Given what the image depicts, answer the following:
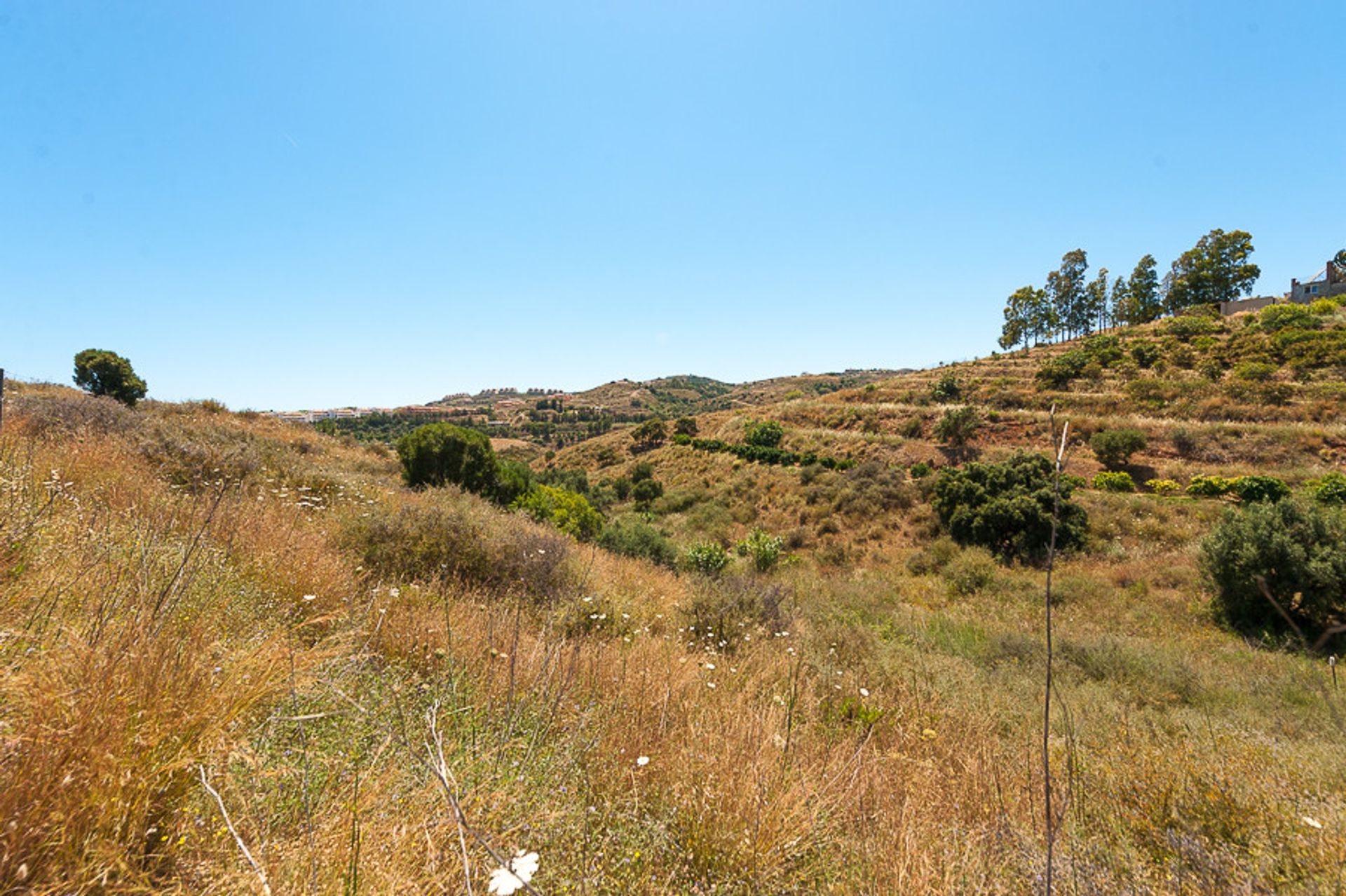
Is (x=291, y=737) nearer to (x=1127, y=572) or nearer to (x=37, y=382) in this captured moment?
(x=1127, y=572)

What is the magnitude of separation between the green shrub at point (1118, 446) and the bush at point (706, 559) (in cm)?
1636

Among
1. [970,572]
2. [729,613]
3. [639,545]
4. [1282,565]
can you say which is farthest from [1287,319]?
[729,613]

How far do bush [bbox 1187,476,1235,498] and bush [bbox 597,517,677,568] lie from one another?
55.0 feet

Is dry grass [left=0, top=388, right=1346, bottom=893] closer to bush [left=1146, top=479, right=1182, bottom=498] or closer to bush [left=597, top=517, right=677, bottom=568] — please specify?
bush [left=597, top=517, right=677, bottom=568]

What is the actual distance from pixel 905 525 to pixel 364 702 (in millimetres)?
18985

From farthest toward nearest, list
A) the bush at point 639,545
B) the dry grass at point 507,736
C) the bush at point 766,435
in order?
the bush at point 766,435, the bush at point 639,545, the dry grass at point 507,736

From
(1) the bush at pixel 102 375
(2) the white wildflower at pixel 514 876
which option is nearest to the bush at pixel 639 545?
(2) the white wildflower at pixel 514 876

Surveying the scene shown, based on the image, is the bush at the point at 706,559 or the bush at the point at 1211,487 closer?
the bush at the point at 706,559

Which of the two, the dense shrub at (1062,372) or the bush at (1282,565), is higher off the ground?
the dense shrub at (1062,372)

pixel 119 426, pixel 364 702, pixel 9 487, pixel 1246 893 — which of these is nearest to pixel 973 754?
pixel 1246 893

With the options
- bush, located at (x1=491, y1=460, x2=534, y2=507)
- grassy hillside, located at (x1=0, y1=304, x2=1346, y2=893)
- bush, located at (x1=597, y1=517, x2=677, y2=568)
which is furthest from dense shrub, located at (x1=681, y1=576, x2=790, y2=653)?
bush, located at (x1=491, y1=460, x2=534, y2=507)

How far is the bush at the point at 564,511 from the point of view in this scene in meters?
13.3

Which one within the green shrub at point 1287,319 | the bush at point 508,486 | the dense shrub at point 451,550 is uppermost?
the green shrub at point 1287,319

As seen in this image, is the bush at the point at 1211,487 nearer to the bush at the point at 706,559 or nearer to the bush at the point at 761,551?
the bush at the point at 761,551
